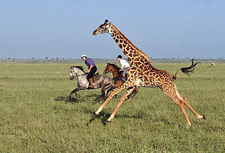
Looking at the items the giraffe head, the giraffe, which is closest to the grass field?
the giraffe

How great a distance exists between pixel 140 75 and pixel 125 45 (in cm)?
99

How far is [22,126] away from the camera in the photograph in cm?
824

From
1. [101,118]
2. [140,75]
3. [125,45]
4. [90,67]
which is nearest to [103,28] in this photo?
[125,45]

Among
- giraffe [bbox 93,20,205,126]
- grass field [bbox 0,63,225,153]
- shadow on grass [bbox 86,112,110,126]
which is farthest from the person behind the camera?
shadow on grass [bbox 86,112,110,126]

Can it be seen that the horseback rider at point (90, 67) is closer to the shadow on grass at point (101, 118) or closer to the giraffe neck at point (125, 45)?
the shadow on grass at point (101, 118)

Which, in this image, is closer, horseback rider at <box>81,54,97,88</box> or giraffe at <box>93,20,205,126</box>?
giraffe at <box>93,20,205,126</box>

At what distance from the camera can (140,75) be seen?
8.27m

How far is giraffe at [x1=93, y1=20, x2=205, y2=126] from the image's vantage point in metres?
8.09

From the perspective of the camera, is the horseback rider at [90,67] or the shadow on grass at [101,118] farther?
the horseback rider at [90,67]

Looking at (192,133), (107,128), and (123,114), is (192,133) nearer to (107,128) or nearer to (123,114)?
(107,128)

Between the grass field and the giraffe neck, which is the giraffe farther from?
the grass field

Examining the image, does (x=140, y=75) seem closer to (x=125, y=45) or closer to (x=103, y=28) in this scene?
(x=125, y=45)

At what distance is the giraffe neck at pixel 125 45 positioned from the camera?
8.53 metres

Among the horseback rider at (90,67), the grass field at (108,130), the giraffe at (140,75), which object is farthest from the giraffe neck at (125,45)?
the horseback rider at (90,67)
